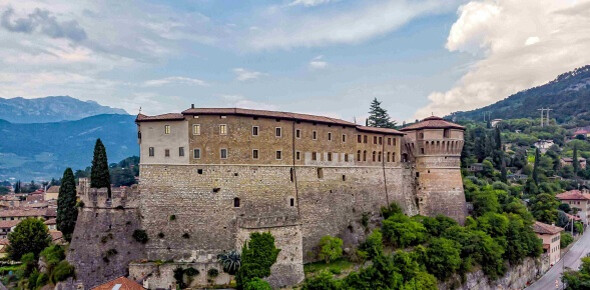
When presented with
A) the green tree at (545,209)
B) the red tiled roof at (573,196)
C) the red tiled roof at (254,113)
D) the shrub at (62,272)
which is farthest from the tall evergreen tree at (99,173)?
the red tiled roof at (573,196)

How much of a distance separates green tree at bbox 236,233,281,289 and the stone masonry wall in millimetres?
8635

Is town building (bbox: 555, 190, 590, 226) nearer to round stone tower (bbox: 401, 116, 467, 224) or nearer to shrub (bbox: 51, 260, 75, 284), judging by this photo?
round stone tower (bbox: 401, 116, 467, 224)

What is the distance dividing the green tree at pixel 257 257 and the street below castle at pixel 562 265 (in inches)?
1346

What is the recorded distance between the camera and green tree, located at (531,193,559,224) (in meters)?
68.2

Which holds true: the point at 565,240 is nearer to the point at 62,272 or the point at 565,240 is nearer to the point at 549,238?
the point at 549,238

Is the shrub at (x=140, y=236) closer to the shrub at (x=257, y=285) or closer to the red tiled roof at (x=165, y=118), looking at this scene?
the red tiled roof at (x=165, y=118)

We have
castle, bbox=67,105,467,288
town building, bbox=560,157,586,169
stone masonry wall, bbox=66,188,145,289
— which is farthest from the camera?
town building, bbox=560,157,586,169

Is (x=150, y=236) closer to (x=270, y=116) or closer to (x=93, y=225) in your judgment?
(x=93, y=225)

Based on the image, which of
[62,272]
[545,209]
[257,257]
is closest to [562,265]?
[545,209]

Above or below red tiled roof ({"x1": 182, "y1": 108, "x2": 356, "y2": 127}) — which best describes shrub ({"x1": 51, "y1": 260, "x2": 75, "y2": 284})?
below

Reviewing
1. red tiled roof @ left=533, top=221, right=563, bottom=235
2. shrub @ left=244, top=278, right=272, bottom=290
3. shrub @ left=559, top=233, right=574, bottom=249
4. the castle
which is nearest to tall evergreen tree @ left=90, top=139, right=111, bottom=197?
the castle

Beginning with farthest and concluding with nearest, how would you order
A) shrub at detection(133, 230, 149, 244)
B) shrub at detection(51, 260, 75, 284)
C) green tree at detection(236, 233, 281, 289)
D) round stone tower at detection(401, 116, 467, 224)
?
round stone tower at detection(401, 116, 467, 224), shrub at detection(133, 230, 149, 244), shrub at detection(51, 260, 75, 284), green tree at detection(236, 233, 281, 289)

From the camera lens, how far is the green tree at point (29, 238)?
2030 inches

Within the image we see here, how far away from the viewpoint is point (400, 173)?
169 ft
